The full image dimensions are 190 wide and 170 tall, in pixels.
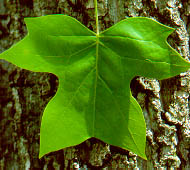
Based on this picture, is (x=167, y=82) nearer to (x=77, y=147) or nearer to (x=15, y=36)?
(x=77, y=147)

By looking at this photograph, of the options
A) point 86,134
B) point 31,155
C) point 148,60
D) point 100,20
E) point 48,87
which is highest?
point 100,20

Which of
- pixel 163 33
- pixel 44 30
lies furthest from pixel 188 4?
pixel 44 30

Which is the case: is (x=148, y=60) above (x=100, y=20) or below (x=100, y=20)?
below
